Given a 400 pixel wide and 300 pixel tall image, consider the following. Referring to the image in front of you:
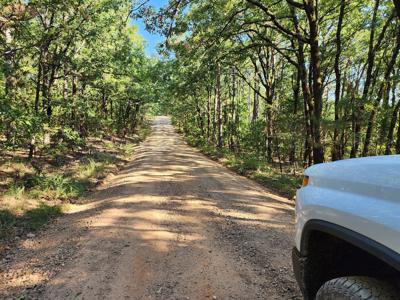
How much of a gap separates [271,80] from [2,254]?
64.5 ft

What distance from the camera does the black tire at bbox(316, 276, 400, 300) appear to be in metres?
1.97

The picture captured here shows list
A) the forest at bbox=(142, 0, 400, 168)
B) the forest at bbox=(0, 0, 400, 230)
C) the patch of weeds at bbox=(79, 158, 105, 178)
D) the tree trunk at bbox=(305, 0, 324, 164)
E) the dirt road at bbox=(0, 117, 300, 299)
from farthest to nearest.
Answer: the patch of weeds at bbox=(79, 158, 105, 178) < the forest at bbox=(142, 0, 400, 168) < the tree trunk at bbox=(305, 0, 324, 164) < the forest at bbox=(0, 0, 400, 230) < the dirt road at bbox=(0, 117, 300, 299)

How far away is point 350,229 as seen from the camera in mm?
2141

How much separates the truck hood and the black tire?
0.54 m

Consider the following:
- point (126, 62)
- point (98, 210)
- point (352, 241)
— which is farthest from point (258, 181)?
point (126, 62)

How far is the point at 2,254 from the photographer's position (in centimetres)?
580

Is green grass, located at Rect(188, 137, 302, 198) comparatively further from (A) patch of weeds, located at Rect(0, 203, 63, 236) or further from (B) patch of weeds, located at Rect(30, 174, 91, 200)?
(A) patch of weeds, located at Rect(0, 203, 63, 236)

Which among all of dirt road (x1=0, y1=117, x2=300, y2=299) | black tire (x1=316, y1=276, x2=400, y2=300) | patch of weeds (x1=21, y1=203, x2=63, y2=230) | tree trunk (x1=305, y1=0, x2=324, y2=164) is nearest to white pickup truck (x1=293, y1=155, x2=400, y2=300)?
black tire (x1=316, y1=276, x2=400, y2=300)

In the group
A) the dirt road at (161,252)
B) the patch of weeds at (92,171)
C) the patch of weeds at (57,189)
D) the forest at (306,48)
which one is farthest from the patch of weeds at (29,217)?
the forest at (306,48)

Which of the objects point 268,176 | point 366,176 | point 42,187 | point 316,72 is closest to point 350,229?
point 366,176

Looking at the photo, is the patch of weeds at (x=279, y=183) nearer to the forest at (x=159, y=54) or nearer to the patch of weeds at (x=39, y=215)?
the forest at (x=159, y=54)

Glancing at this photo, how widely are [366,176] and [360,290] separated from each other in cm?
68

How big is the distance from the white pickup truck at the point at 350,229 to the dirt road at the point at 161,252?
1.60m

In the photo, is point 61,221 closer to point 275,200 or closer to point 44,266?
point 44,266
